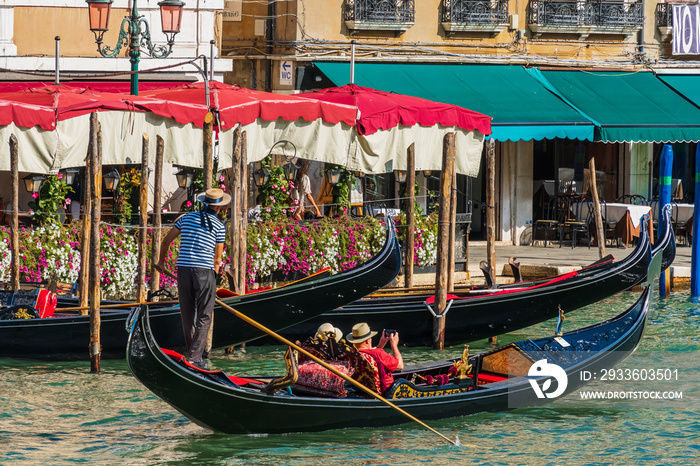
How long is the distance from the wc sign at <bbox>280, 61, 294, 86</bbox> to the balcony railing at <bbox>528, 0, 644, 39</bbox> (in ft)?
11.7

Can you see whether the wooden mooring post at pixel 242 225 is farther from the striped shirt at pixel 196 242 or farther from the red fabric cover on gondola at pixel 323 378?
the red fabric cover on gondola at pixel 323 378

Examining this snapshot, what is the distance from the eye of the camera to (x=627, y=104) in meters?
16.2

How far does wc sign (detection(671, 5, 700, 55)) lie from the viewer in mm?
17188

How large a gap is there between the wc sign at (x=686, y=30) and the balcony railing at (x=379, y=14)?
→ 4129 millimetres

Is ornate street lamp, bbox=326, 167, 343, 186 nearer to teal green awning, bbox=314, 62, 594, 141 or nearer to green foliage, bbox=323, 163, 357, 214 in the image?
green foliage, bbox=323, 163, 357, 214

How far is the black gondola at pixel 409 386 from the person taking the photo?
22.5 feet

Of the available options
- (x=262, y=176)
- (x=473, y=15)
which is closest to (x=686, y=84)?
(x=473, y=15)

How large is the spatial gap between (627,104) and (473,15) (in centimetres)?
247

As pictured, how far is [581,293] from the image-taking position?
35.0ft

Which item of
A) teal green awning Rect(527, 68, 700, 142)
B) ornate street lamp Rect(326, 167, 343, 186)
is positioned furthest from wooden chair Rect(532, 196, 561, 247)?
ornate street lamp Rect(326, 167, 343, 186)

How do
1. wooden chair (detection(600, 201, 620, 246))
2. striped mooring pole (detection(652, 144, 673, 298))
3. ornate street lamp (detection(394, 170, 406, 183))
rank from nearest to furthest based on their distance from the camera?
ornate street lamp (detection(394, 170, 406, 183)), striped mooring pole (detection(652, 144, 673, 298)), wooden chair (detection(600, 201, 620, 246))

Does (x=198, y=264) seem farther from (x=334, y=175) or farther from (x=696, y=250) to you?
(x=696, y=250)

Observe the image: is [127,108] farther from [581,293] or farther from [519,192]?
[519,192]

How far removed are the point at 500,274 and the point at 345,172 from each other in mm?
2375
